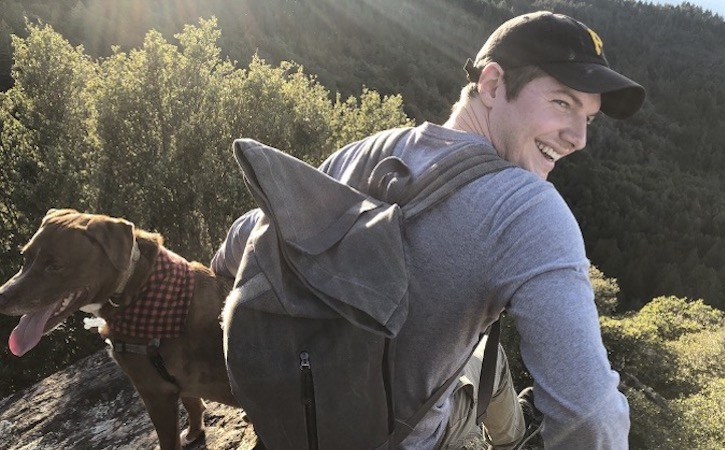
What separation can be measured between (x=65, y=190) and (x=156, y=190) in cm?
189

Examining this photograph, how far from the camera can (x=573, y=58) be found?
4.92 ft

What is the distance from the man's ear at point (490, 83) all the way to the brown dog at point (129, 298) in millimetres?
1721

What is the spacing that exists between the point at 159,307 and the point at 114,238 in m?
0.40

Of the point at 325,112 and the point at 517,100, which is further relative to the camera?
the point at 325,112

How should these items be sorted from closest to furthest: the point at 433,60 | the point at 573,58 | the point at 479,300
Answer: the point at 479,300 < the point at 573,58 < the point at 433,60

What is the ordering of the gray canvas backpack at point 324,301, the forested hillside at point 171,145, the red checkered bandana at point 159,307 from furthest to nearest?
the forested hillside at point 171,145 → the red checkered bandana at point 159,307 → the gray canvas backpack at point 324,301

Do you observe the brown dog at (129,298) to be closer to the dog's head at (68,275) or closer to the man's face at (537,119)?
the dog's head at (68,275)

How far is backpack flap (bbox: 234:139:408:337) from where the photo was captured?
131 cm

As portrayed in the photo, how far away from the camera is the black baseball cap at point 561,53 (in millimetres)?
1484

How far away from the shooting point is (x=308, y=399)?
4.59 ft

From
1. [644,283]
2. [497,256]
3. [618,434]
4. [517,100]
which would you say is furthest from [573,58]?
[644,283]

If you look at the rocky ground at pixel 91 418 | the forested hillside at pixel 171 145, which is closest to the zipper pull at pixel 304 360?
Result: the rocky ground at pixel 91 418

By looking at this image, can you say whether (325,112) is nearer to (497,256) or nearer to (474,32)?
(497,256)

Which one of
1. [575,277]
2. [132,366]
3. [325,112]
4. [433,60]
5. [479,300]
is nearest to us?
[575,277]
